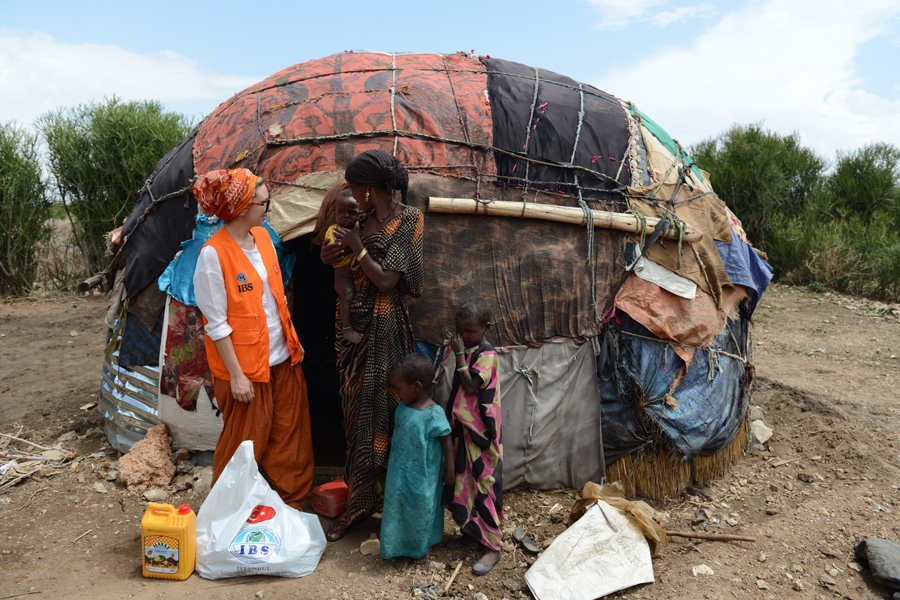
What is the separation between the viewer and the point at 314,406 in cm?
523

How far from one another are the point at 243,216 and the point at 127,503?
1798mm

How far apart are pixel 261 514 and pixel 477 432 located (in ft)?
3.27

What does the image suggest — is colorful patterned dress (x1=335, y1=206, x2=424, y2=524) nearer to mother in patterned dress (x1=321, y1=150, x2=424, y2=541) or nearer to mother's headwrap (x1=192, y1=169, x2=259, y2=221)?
mother in patterned dress (x1=321, y1=150, x2=424, y2=541)

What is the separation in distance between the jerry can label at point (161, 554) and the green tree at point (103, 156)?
25.4 feet

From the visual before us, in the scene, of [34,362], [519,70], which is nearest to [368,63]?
[519,70]

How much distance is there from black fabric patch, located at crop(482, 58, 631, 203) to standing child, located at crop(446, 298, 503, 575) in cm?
113

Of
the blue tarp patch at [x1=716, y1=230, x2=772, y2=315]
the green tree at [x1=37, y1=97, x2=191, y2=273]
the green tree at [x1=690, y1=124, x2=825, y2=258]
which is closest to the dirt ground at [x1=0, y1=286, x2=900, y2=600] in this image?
the blue tarp patch at [x1=716, y1=230, x2=772, y2=315]

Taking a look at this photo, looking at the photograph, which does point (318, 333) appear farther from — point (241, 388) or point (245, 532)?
point (245, 532)

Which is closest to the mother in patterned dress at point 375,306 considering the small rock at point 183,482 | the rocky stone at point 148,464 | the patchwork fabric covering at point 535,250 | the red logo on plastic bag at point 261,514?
the red logo on plastic bag at point 261,514

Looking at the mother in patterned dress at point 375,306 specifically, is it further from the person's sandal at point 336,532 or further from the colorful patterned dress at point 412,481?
the colorful patterned dress at point 412,481

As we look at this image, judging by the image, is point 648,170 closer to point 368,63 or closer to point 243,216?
point 368,63

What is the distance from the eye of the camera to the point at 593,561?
117 inches

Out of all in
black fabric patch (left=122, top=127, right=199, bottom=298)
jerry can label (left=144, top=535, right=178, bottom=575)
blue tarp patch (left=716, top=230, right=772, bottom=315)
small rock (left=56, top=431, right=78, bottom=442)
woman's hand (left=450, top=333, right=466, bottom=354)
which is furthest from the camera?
small rock (left=56, top=431, right=78, bottom=442)

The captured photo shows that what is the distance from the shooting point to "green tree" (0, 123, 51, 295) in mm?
9367
